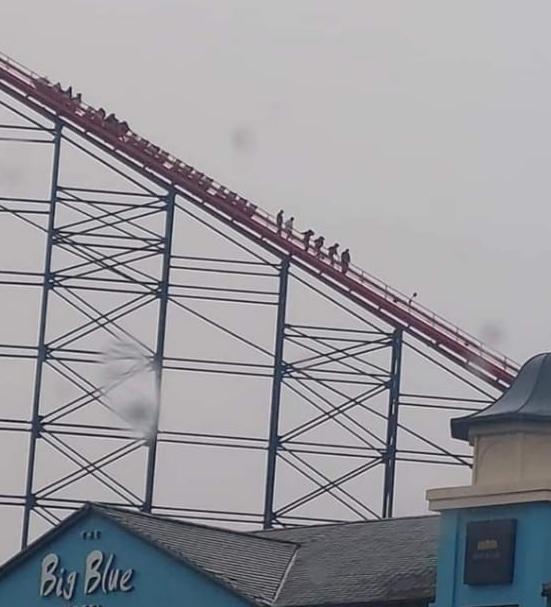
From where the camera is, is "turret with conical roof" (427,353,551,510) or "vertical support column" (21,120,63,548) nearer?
"turret with conical roof" (427,353,551,510)

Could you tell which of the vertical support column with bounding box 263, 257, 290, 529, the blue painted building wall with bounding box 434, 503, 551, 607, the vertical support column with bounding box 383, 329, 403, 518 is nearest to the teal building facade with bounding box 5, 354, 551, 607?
the blue painted building wall with bounding box 434, 503, 551, 607

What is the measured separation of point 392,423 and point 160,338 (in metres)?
3.36

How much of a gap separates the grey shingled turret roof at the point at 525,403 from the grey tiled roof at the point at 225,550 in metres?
2.57

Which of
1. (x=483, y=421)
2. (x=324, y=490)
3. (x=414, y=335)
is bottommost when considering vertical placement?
(x=483, y=421)

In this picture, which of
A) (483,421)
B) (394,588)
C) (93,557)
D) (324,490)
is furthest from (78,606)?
(324,490)

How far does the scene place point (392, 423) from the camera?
29000 millimetres

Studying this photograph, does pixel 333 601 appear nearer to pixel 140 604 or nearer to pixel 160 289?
pixel 140 604

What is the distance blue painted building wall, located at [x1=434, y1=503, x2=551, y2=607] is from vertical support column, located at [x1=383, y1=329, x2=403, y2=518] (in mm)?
10646

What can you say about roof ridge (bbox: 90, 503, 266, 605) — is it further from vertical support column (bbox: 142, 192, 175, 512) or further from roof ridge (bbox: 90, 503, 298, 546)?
vertical support column (bbox: 142, 192, 175, 512)

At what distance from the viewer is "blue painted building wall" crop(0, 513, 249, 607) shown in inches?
768

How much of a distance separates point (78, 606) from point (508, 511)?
487 cm

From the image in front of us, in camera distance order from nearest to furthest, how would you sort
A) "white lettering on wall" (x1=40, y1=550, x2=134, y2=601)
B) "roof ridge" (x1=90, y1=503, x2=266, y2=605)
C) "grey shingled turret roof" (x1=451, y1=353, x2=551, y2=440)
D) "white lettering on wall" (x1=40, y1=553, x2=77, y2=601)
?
1. "grey shingled turret roof" (x1=451, y1=353, x2=551, y2=440)
2. "roof ridge" (x1=90, y1=503, x2=266, y2=605)
3. "white lettering on wall" (x1=40, y1=550, x2=134, y2=601)
4. "white lettering on wall" (x1=40, y1=553, x2=77, y2=601)

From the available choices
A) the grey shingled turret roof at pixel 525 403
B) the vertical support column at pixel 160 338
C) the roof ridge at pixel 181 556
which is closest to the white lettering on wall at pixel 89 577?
the roof ridge at pixel 181 556

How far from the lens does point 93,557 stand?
20.4 m
